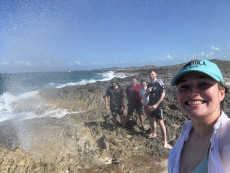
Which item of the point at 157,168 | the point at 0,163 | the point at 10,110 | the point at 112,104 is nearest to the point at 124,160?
the point at 157,168

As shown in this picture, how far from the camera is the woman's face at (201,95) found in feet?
3.93

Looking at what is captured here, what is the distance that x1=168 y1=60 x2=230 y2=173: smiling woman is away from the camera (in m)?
1.00

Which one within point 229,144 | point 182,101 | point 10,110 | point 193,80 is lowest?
point 10,110

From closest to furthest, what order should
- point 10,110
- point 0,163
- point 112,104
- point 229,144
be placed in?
point 229,144 → point 0,163 → point 112,104 → point 10,110

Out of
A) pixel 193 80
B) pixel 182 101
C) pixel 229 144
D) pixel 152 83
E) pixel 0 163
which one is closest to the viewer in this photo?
pixel 229 144

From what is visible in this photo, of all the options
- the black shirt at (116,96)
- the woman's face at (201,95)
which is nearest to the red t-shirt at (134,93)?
the black shirt at (116,96)

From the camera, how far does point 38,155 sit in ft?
14.8

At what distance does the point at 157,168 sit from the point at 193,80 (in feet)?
11.4

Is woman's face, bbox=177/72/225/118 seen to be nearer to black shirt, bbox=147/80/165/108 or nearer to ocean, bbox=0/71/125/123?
black shirt, bbox=147/80/165/108

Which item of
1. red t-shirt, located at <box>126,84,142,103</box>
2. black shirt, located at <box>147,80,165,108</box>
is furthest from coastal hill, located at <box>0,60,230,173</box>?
black shirt, located at <box>147,80,165,108</box>

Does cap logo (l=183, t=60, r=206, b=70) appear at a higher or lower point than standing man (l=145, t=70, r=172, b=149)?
higher

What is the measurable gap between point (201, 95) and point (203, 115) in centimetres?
16

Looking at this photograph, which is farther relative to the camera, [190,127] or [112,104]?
[112,104]

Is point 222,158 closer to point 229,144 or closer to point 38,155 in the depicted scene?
point 229,144
